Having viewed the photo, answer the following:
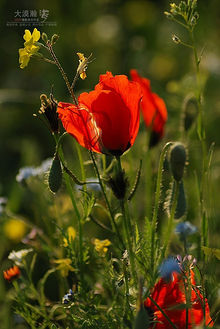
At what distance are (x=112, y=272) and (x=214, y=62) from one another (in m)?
1.51

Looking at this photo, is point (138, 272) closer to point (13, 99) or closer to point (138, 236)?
point (138, 236)

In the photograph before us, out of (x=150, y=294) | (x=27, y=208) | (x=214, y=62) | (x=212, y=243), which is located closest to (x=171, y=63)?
(x=214, y=62)

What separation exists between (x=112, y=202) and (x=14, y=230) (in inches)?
16.2

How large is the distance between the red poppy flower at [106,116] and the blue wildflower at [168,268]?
0.50ft

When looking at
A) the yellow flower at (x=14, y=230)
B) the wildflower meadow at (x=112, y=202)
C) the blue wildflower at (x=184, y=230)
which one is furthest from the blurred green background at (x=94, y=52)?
the blue wildflower at (x=184, y=230)

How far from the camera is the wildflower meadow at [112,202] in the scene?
0.78 meters

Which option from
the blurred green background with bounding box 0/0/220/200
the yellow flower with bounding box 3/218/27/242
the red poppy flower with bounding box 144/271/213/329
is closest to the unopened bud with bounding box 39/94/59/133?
the red poppy flower with bounding box 144/271/213/329

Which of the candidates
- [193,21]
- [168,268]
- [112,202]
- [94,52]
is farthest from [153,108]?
[94,52]

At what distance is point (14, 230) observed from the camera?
152 centimetres

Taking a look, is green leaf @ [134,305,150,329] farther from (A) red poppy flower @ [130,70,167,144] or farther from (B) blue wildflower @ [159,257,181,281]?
(A) red poppy flower @ [130,70,167,144]

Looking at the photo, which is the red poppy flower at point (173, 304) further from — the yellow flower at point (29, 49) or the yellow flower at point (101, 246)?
the yellow flower at point (29, 49)

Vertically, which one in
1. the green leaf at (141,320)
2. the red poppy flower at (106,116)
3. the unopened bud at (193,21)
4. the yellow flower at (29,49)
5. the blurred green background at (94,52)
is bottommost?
the blurred green background at (94,52)

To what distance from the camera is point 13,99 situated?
4.89ft

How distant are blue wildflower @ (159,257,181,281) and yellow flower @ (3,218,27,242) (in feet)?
2.48
